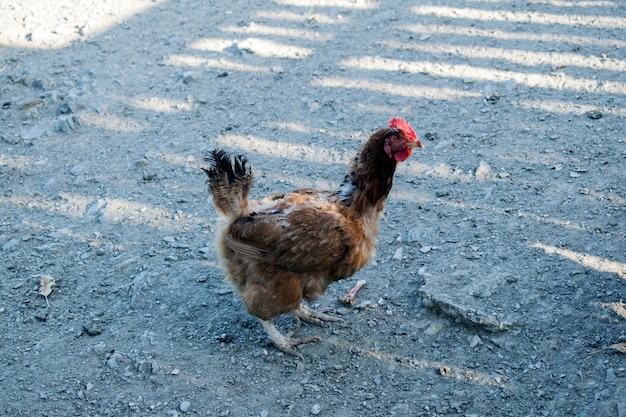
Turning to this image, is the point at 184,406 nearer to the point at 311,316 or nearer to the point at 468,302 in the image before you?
the point at 311,316

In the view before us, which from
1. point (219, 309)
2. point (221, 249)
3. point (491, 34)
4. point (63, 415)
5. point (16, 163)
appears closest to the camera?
point (63, 415)

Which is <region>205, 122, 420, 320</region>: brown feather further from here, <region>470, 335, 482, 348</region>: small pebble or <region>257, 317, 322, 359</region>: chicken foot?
<region>470, 335, 482, 348</region>: small pebble

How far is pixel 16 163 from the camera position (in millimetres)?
5527

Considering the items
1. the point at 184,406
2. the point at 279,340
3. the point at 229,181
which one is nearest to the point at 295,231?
the point at 229,181

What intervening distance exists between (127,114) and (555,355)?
14.1ft

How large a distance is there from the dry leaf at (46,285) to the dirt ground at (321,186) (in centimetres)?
5

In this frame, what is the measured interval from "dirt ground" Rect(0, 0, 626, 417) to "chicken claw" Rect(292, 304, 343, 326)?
6 centimetres

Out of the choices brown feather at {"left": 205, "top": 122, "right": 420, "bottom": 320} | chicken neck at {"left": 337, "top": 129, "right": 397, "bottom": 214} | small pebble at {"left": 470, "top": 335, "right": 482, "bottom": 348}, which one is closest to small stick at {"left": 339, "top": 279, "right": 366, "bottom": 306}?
brown feather at {"left": 205, "top": 122, "right": 420, "bottom": 320}

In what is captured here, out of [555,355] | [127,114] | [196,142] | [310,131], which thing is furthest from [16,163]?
[555,355]

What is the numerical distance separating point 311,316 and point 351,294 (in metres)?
0.31

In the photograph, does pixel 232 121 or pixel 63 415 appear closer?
pixel 63 415

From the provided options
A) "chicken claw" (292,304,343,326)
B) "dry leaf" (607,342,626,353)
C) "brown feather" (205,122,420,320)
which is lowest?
"chicken claw" (292,304,343,326)

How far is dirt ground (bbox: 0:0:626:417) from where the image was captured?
355 centimetres

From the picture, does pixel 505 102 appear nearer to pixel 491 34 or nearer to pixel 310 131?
pixel 491 34
